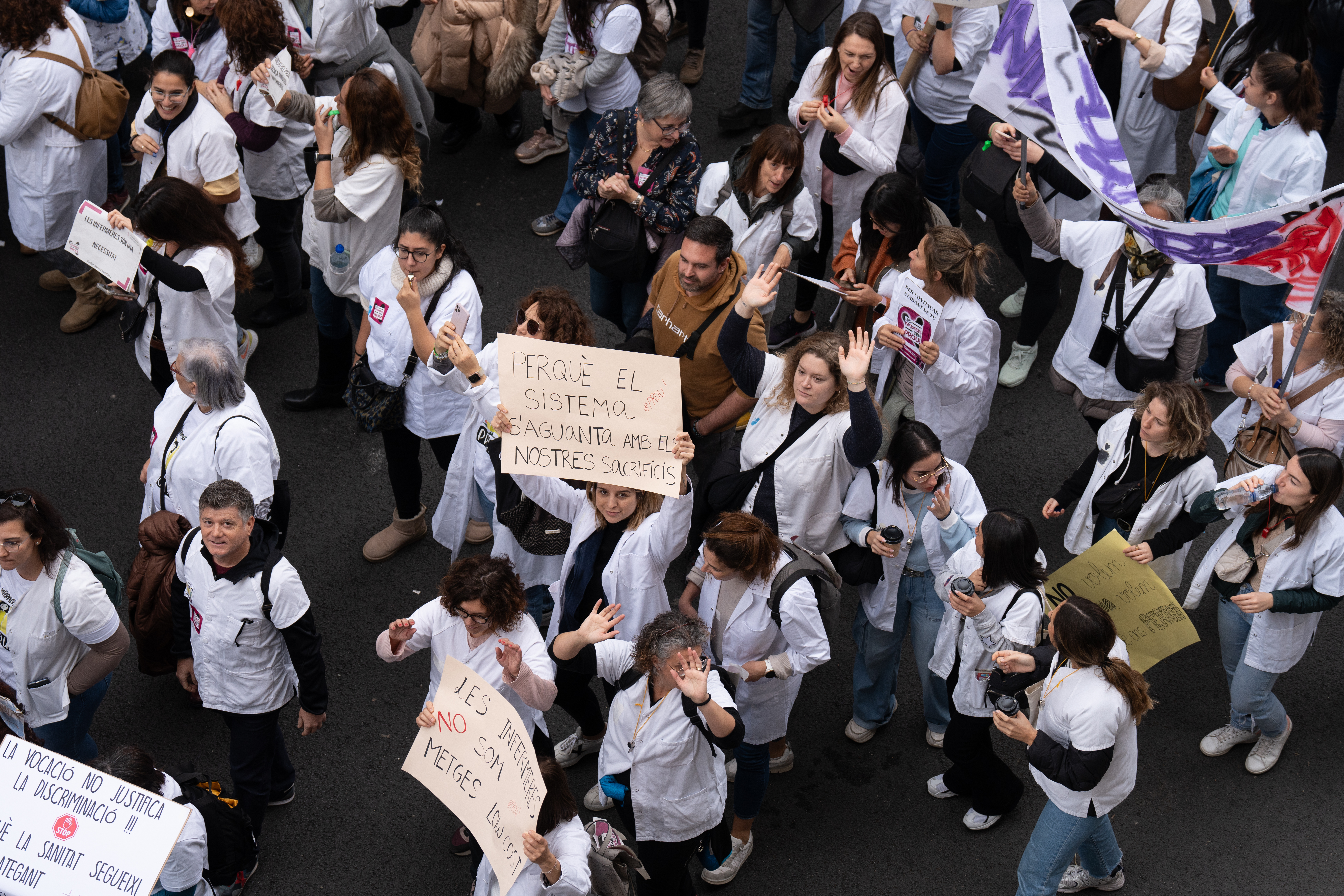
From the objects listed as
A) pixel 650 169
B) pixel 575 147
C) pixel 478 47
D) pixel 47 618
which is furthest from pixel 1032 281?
pixel 47 618

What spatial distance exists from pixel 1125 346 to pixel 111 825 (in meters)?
4.66

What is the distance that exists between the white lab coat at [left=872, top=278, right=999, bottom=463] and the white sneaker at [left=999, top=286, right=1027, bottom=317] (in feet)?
6.37

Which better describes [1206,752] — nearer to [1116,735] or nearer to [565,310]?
[1116,735]

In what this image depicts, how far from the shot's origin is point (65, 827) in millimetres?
3914

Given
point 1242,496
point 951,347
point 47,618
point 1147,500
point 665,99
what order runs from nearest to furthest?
point 47,618
point 1242,496
point 1147,500
point 951,347
point 665,99

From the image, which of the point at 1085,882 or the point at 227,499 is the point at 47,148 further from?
the point at 1085,882

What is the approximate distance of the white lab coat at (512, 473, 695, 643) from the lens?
191 inches

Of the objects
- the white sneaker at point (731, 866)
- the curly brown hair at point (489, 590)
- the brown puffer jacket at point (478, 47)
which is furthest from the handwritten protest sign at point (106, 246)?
the white sneaker at point (731, 866)

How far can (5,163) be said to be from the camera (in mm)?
7570

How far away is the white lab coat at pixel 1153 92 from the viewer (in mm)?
7047

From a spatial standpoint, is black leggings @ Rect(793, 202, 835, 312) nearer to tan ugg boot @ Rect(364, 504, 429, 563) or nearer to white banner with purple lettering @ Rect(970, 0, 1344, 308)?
white banner with purple lettering @ Rect(970, 0, 1344, 308)

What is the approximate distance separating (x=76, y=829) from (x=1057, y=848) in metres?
3.36

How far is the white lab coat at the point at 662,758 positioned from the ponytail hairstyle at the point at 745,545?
42cm

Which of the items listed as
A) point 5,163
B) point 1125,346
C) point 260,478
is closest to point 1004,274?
point 1125,346
